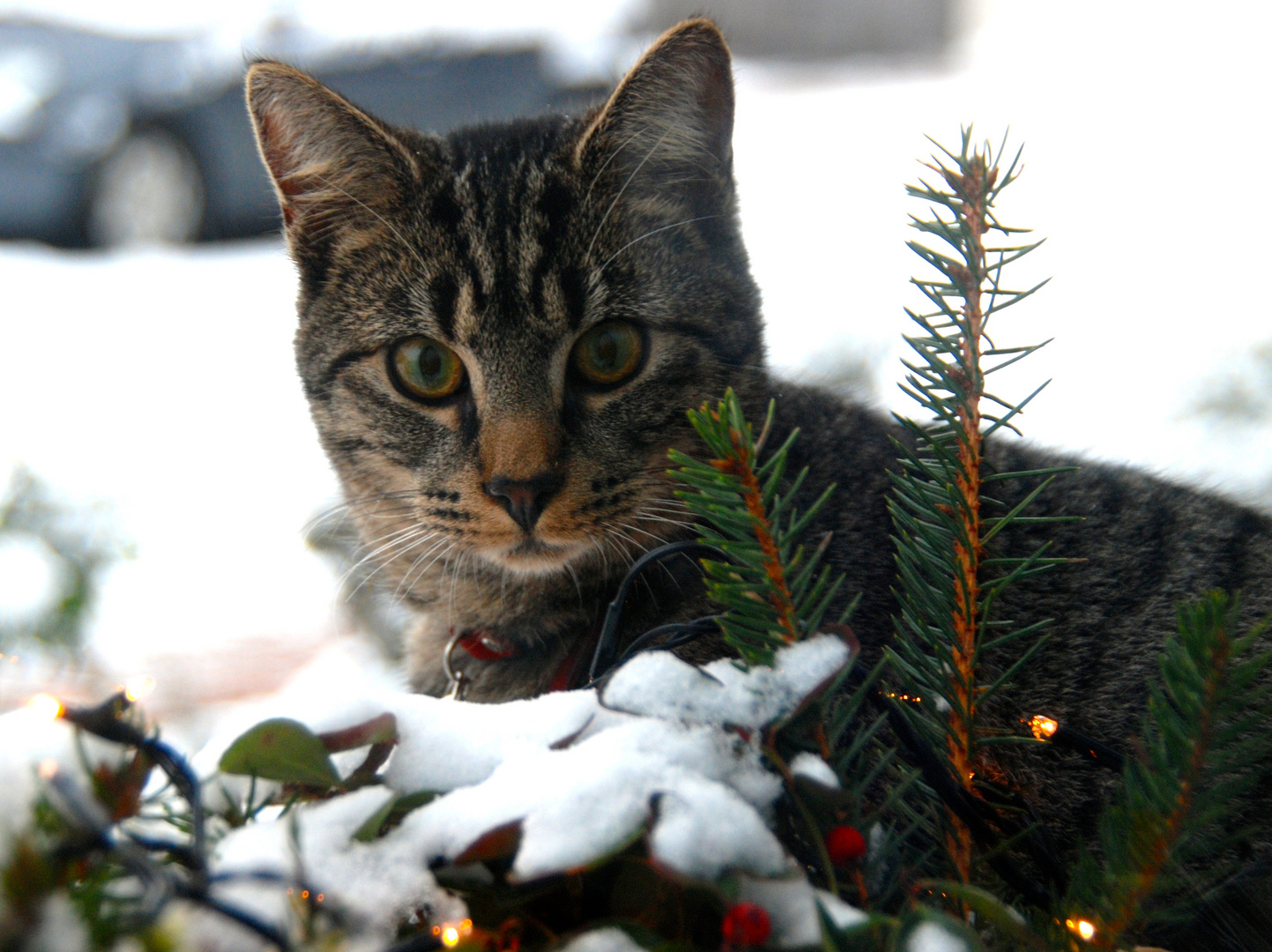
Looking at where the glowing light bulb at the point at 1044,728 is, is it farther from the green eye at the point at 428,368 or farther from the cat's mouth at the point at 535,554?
the green eye at the point at 428,368

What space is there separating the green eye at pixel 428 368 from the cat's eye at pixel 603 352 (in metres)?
0.14

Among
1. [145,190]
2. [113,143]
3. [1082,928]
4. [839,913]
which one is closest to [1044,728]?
[1082,928]

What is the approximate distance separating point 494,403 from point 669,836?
0.74 metres

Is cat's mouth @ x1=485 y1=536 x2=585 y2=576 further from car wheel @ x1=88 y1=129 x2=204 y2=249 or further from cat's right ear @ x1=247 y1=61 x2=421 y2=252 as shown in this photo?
car wheel @ x1=88 y1=129 x2=204 y2=249

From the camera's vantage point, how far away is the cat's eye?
1057 millimetres

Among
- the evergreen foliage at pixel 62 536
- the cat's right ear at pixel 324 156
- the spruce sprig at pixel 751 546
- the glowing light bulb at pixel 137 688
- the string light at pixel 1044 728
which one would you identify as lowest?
the evergreen foliage at pixel 62 536

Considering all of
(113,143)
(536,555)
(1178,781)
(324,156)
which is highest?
(113,143)

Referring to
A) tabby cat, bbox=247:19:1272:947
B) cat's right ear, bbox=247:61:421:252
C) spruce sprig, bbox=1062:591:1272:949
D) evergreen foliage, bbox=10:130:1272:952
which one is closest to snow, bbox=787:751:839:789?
evergreen foliage, bbox=10:130:1272:952

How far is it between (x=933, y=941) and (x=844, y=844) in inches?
2.2

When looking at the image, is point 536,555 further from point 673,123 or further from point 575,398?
point 673,123

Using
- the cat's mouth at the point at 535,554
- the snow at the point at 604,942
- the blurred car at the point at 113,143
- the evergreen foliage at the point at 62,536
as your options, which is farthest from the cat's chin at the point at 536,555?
the blurred car at the point at 113,143

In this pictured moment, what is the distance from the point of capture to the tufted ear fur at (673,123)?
3.52ft

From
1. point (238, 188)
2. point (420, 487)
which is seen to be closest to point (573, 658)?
point (420, 487)

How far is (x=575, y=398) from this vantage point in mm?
1040
